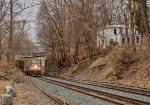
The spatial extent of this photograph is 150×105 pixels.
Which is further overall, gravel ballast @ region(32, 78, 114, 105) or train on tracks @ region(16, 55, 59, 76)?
train on tracks @ region(16, 55, 59, 76)

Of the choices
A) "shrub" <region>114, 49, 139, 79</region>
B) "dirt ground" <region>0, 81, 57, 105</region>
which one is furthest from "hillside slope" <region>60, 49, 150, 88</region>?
"dirt ground" <region>0, 81, 57, 105</region>

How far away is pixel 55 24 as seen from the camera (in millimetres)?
72875

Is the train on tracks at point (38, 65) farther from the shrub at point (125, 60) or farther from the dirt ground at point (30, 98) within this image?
the dirt ground at point (30, 98)

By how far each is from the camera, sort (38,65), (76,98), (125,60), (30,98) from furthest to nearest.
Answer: (38,65) → (125,60) → (30,98) → (76,98)

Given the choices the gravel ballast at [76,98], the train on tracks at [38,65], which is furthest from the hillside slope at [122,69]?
the train on tracks at [38,65]

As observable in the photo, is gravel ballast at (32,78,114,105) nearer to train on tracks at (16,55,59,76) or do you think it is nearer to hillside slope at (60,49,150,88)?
hillside slope at (60,49,150,88)

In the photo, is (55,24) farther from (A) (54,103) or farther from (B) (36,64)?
(A) (54,103)

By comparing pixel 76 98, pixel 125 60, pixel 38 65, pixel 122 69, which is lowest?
pixel 76 98

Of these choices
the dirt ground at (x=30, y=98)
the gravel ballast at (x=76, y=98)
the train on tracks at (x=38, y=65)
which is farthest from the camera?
the train on tracks at (x=38, y=65)

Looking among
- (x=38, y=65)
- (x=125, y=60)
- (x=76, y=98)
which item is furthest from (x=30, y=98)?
(x=38, y=65)

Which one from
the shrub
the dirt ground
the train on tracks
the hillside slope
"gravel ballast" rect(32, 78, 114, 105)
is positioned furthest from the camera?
the train on tracks

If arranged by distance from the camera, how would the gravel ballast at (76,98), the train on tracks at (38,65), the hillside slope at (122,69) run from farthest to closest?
the train on tracks at (38,65), the hillside slope at (122,69), the gravel ballast at (76,98)

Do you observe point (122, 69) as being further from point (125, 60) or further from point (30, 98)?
point (30, 98)

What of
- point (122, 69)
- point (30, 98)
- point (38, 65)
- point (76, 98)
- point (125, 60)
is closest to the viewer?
point (76, 98)
